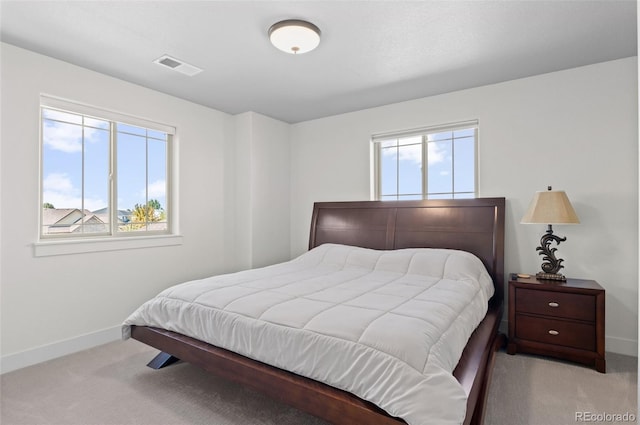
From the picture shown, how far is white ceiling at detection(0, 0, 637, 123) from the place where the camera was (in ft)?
6.94

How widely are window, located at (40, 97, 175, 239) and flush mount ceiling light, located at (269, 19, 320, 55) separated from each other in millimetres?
1899

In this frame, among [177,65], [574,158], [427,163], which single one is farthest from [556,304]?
[177,65]

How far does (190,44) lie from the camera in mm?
2551

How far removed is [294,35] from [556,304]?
9.24ft

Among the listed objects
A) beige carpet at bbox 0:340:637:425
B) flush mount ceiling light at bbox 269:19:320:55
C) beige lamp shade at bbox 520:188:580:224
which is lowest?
beige carpet at bbox 0:340:637:425

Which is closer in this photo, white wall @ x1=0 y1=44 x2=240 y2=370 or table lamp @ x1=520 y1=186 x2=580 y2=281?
white wall @ x1=0 y1=44 x2=240 y2=370

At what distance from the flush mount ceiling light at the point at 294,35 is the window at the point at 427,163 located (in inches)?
73.4

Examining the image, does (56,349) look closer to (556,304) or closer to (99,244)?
(99,244)

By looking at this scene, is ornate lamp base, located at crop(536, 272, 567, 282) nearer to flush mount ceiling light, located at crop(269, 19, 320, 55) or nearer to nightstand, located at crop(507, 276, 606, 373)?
nightstand, located at crop(507, 276, 606, 373)

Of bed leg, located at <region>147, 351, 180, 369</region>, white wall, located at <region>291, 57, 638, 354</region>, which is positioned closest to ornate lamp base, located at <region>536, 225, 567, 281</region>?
white wall, located at <region>291, 57, 638, 354</region>

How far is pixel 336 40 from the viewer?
2.49 m

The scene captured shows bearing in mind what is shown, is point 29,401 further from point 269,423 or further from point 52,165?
point 52,165

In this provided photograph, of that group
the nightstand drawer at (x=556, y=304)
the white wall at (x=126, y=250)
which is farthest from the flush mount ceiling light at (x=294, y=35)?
the nightstand drawer at (x=556, y=304)

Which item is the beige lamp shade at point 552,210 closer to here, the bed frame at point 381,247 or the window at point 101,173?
the bed frame at point 381,247
